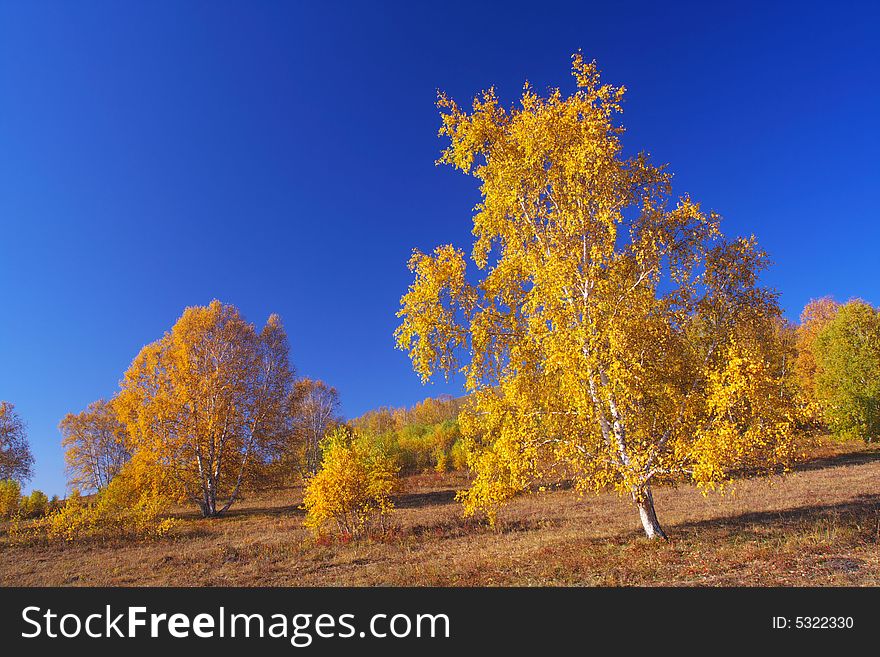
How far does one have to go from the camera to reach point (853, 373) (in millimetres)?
34594

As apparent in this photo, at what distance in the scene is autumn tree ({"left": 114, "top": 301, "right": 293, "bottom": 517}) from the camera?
25.9m

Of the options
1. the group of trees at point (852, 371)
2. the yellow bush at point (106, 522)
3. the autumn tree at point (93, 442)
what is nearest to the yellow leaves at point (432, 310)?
the yellow bush at point (106, 522)

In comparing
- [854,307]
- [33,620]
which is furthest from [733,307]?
[854,307]

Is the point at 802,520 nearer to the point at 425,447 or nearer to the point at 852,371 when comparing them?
the point at 852,371

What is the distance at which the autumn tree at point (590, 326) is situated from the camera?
379 inches

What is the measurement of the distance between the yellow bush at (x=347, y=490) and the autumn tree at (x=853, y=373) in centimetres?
3503

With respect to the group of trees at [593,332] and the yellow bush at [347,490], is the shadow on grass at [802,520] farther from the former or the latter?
the yellow bush at [347,490]

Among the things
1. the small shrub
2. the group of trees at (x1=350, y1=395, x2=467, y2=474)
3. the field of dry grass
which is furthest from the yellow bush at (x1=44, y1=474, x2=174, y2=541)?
the group of trees at (x1=350, y1=395, x2=467, y2=474)

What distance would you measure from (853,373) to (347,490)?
138 ft

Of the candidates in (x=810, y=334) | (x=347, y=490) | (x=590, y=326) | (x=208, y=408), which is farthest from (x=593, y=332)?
(x=810, y=334)

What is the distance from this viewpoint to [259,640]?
5.85 meters

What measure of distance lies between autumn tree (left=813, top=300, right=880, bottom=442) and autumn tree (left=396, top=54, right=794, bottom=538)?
1261 inches

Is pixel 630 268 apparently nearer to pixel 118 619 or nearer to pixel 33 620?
pixel 118 619

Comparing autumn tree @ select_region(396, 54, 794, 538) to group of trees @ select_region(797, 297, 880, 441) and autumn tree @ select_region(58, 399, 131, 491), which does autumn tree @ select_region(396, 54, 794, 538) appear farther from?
autumn tree @ select_region(58, 399, 131, 491)
